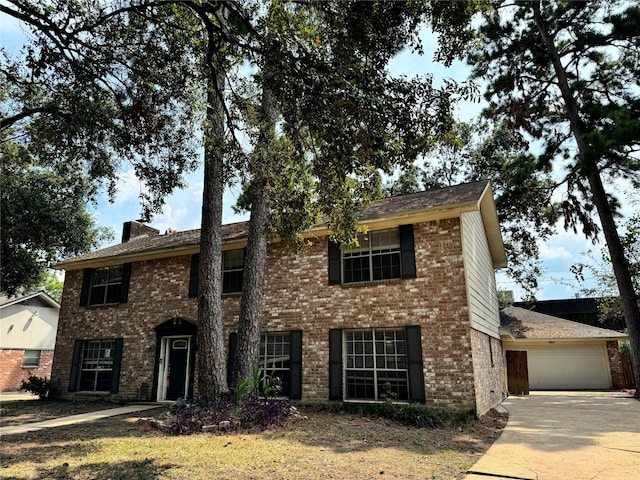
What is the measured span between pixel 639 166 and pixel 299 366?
1501 cm

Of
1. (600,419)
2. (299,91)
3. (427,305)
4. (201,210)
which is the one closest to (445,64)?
(299,91)

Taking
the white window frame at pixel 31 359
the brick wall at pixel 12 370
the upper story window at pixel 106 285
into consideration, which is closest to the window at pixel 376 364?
the upper story window at pixel 106 285

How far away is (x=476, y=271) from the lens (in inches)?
446

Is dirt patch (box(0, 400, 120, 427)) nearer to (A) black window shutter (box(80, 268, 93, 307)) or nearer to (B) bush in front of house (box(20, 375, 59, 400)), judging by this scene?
(B) bush in front of house (box(20, 375, 59, 400))

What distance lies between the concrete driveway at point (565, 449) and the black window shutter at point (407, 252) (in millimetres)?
3942

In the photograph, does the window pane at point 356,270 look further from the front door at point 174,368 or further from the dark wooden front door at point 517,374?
the dark wooden front door at point 517,374

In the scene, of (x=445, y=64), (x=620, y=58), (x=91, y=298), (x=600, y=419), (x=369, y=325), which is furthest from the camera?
(x=620, y=58)

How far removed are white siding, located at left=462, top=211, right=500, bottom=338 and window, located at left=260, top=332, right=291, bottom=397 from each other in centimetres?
498

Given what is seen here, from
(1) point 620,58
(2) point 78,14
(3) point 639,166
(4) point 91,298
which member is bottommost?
(4) point 91,298

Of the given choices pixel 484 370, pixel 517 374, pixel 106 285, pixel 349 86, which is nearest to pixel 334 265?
pixel 484 370

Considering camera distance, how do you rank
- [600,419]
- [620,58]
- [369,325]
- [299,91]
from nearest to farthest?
[299,91] < [600,419] < [369,325] < [620,58]

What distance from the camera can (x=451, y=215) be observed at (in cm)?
1005

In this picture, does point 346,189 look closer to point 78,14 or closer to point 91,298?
point 78,14

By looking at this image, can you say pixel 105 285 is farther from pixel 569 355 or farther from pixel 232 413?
pixel 569 355
